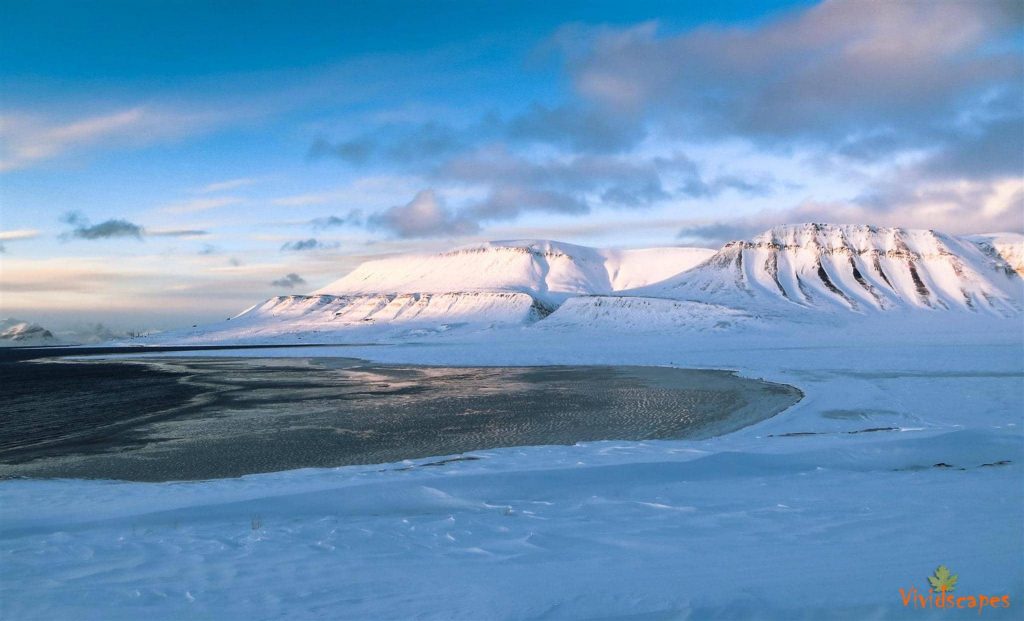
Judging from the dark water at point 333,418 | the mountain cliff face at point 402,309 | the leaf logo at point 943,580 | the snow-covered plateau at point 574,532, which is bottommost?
the dark water at point 333,418

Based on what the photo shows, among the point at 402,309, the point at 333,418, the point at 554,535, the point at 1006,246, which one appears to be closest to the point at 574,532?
the point at 554,535

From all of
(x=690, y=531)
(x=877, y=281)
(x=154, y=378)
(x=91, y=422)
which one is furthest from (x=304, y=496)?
(x=877, y=281)

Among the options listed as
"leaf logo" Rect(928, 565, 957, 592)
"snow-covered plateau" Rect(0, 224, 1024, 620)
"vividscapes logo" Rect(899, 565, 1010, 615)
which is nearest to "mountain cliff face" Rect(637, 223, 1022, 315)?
"snow-covered plateau" Rect(0, 224, 1024, 620)

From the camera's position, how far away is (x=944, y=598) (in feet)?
17.3

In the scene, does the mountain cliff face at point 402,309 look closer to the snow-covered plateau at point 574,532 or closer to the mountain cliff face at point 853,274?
the mountain cliff face at point 853,274

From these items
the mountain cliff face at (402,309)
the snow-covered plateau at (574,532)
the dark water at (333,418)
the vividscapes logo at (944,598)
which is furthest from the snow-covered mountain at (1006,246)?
the vividscapes logo at (944,598)

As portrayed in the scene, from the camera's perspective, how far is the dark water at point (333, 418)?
15.4 metres

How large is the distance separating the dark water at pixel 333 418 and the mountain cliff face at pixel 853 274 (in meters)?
104

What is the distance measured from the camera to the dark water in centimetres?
1542

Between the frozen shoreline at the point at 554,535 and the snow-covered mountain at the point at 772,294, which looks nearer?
the frozen shoreline at the point at 554,535

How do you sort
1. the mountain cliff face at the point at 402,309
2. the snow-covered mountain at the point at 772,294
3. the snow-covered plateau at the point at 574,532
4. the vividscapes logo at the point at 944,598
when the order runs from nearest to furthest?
1. the vividscapes logo at the point at 944,598
2. the snow-covered plateau at the point at 574,532
3. the snow-covered mountain at the point at 772,294
4. the mountain cliff face at the point at 402,309

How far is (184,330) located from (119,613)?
615ft

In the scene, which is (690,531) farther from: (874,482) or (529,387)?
(529,387)

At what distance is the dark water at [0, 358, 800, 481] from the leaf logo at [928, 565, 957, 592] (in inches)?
435
